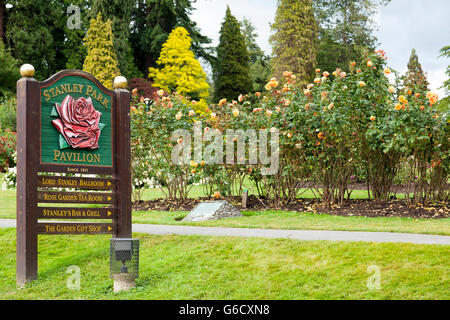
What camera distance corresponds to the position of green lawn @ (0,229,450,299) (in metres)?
4.98

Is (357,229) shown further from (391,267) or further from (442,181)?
(442,181)

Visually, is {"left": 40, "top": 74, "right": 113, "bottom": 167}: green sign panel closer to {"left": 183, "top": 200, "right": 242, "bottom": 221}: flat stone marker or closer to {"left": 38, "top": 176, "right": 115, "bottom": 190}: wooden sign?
{"left": 38, "top": 176, "right": 115, "bottom": 190}: wooden sign

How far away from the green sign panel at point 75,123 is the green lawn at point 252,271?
4.49 ft

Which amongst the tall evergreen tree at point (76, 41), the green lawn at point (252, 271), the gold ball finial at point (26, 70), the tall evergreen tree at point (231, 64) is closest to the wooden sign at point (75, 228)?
the green lawn at point (252, 271)

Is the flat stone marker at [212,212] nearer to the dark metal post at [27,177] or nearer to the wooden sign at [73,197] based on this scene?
the wooden sign at [73,197]

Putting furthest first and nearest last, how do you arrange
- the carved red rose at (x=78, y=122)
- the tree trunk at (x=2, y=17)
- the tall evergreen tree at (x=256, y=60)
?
the tall evergreen tree at (x=256, y=60) → the tree trunk at (x=2, y=17) → the carved red rose at (x=78, y=122)

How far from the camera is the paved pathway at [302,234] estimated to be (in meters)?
6.35

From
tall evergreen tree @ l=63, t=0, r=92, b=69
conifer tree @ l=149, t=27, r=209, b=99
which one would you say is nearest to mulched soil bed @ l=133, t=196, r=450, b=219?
conifer tree @ l=149, t=27, r=209, b=99

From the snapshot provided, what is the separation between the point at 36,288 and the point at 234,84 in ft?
112

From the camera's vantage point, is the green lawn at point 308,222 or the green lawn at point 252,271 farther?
the green lawn at point 308,222

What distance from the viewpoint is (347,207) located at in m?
9.80

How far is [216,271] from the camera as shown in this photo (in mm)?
5660

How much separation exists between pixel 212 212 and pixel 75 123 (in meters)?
3.52

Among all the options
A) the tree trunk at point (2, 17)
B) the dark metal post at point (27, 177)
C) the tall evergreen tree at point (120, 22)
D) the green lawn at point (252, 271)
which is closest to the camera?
the green lawn at point (252, 271)
